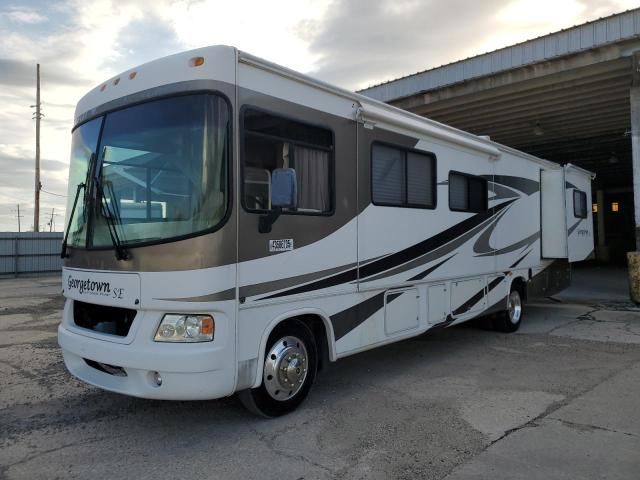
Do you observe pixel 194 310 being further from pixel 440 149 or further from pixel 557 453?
pixel 440 149

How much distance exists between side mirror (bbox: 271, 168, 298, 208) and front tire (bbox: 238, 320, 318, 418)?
104cm

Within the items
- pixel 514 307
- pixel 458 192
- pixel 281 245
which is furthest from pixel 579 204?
pixel 281 245

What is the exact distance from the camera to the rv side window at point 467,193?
649 cm

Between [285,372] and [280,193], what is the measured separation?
1.47m

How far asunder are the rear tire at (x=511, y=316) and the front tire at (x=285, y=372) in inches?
177

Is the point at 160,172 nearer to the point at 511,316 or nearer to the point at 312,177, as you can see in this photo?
the point at 312,177

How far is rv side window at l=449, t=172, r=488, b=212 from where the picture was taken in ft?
21.3

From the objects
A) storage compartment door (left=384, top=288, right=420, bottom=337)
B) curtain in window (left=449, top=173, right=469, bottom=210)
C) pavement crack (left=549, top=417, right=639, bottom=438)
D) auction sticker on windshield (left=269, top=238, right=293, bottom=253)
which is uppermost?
curtain in window (left=449, top=173, right=469, bottom=210)

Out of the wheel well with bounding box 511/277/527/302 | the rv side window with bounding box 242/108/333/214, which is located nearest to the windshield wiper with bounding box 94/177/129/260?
the rv side window with bounding box 242/108/333/214

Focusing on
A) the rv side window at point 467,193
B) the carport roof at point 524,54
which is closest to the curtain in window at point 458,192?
the rv side window at point 467,193

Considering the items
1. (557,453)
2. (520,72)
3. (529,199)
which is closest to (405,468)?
(557,453)

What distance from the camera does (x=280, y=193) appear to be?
3.98 m

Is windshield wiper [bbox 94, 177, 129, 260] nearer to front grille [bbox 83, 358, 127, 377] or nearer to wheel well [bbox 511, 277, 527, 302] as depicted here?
front grille [bbox 83, 358, 127, 377]

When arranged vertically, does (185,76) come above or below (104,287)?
above
